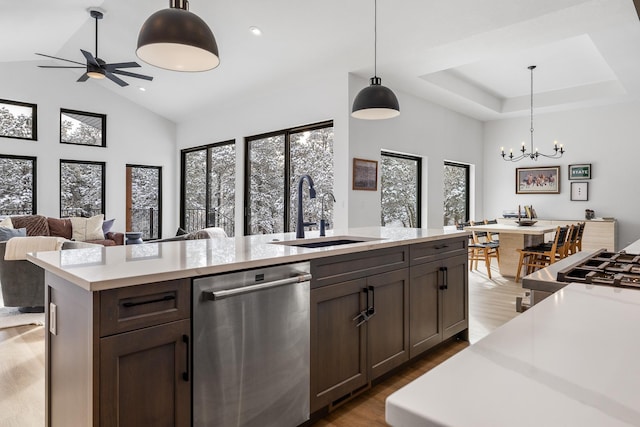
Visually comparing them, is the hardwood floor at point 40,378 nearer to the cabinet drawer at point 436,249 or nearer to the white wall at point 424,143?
the cabinet drawer at point 436,249

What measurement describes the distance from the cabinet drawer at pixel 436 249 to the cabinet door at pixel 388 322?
165 millimetres

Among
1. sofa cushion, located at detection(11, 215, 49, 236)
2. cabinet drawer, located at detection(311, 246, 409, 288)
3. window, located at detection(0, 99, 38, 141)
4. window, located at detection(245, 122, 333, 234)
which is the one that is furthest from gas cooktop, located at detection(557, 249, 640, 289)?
window, located at detection(0, 99, 38, 141)

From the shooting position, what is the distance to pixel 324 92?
5.55 m

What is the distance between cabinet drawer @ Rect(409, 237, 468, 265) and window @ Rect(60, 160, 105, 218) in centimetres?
699

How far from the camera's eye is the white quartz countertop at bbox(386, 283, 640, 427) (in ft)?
1.57

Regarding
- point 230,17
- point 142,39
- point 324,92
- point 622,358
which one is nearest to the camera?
point 622,358

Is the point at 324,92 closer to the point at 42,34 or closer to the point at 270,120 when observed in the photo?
the point at 270,120

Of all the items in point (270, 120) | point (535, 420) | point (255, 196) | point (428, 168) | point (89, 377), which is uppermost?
point (270, 120)

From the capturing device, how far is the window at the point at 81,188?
724 centimetres

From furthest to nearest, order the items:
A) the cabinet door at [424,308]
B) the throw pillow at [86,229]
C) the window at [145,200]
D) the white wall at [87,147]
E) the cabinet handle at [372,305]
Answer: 1. the window at [145,200]
2. the white wall at [87,147]
3. the throw pillow at [86,229]
4. the cabinet door at [424,308]
5. the cabinet handle at [372,305]

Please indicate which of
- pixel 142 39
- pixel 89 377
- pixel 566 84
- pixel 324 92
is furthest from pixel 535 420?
pixel 566 84

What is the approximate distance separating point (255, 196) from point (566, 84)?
18.5 feet

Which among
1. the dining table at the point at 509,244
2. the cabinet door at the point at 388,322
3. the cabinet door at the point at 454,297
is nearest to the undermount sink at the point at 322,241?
the cabinet door at the point at 388,322

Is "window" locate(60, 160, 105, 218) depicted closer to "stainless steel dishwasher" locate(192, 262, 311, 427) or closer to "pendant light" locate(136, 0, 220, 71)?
"pendant light" locate(136, 0, 220, 71)
